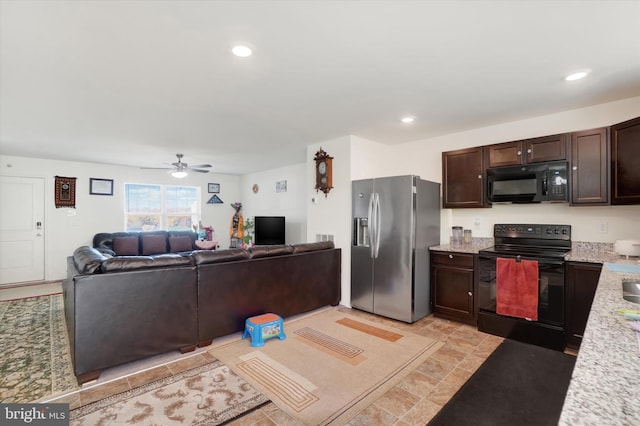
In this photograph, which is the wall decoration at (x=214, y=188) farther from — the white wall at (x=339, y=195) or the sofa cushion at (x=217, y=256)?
the sofa cushion at (x=217, y=256)

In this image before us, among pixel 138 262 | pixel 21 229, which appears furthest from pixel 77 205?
pixel 138 262

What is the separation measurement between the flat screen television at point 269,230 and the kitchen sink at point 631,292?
18.4 ft

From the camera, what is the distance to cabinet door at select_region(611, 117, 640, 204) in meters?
2.60

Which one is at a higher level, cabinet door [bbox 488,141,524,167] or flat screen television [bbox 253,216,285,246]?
cabinet door [bbox 488,141,524,167]

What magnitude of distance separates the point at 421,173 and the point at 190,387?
3.98 m

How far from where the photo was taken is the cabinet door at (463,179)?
3766mm

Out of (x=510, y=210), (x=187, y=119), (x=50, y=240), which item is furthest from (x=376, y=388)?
(x=50, y=240)

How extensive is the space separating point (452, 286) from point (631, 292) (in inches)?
88.5

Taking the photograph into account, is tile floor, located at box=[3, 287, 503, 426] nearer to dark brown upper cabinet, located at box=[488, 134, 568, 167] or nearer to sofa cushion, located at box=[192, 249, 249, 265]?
sofa cushion, located at box=[192, 249, 249, 265]

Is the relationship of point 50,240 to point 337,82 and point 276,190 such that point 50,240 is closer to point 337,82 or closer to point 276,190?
point 276,190

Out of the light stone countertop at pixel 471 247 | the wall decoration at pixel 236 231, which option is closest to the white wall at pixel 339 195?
the light stone countertop at pixel 471 247

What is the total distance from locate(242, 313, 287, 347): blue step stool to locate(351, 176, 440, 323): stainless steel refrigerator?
1.39m

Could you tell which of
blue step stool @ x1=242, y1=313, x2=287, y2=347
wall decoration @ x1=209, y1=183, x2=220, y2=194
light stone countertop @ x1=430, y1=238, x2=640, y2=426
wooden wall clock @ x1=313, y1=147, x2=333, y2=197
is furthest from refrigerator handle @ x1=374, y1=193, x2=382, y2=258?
wall decoration @ x1=209, y1=183, x2=220, y2=194

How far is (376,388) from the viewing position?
2275 millimetres
